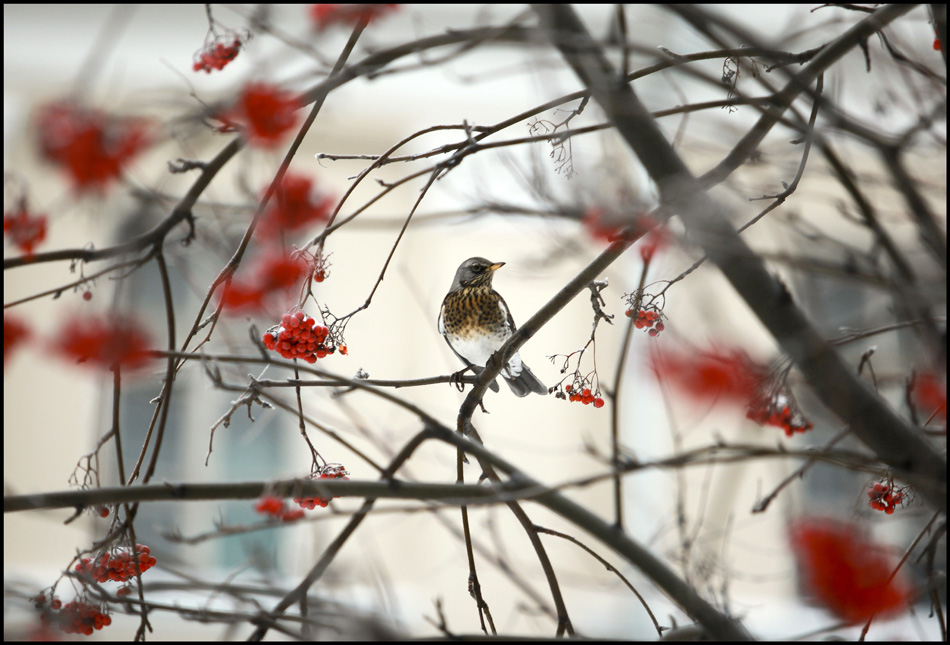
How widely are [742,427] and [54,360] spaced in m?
0.75

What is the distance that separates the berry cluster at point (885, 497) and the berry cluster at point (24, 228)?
99cm

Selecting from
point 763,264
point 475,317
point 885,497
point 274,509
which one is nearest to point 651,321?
point 763,264

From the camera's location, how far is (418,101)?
127 inches

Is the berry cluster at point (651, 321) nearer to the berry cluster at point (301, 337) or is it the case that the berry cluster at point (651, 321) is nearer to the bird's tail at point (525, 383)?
the berry cluster at point (301, 337)

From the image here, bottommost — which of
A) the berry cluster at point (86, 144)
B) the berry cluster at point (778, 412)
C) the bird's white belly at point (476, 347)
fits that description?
the berry cluster at point (778, 412)

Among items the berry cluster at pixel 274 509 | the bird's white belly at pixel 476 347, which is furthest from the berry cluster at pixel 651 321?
the bird's white belly at pixel 476 347

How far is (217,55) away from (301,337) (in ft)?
1.39

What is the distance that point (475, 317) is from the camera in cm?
184

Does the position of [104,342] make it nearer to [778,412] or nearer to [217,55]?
[217,55]

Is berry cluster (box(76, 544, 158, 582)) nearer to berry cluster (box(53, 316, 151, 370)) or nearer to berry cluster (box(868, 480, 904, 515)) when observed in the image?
berry cluster (box(53, 316, 151, 370))

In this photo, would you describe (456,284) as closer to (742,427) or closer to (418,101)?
(742,427)

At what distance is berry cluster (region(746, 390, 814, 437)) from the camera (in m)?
0.91

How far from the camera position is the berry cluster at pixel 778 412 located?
0.91 metres

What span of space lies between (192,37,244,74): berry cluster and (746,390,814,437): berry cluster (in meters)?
0.79
